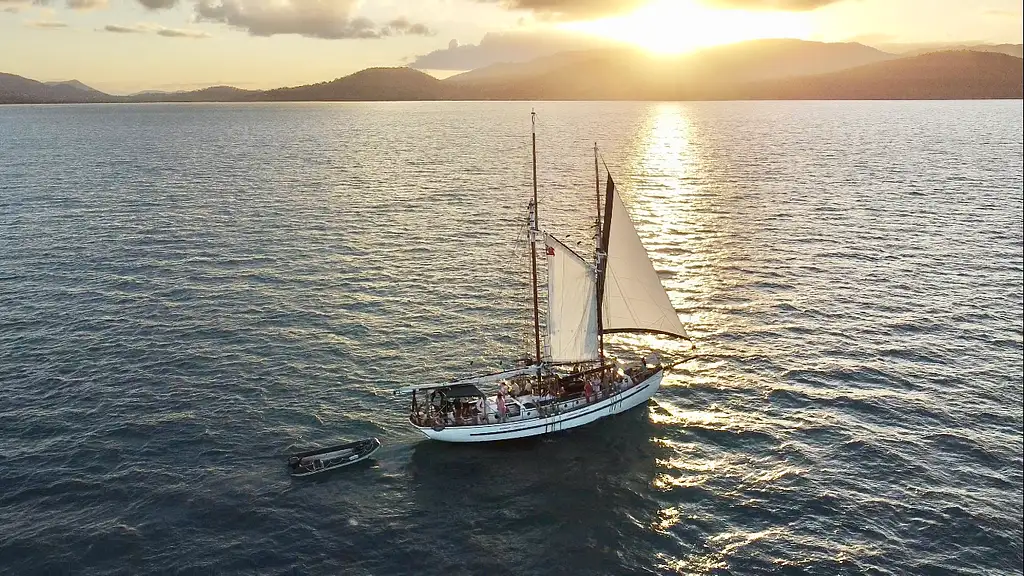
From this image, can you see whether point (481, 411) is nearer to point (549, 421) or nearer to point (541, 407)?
point (541, 407)

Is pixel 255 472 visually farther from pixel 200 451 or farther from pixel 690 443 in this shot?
pixel 690 443

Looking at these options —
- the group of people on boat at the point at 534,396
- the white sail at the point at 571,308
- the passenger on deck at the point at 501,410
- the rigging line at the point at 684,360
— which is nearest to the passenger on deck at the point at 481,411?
the group of people on boat at the point at 534,396

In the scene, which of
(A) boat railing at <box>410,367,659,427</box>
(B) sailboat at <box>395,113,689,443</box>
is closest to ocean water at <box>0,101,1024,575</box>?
(B) sailboat at <box>395,113,689,443</box>

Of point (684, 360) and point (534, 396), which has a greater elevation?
point (684, 360)

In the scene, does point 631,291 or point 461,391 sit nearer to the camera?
point 461,391

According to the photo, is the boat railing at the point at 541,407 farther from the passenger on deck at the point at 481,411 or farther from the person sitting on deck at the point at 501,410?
the person sitting on deck at the point at 501,410

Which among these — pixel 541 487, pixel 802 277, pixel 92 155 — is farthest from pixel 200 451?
pixel 92 155

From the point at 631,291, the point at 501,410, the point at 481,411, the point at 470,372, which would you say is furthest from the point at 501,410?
the point at 631,291
